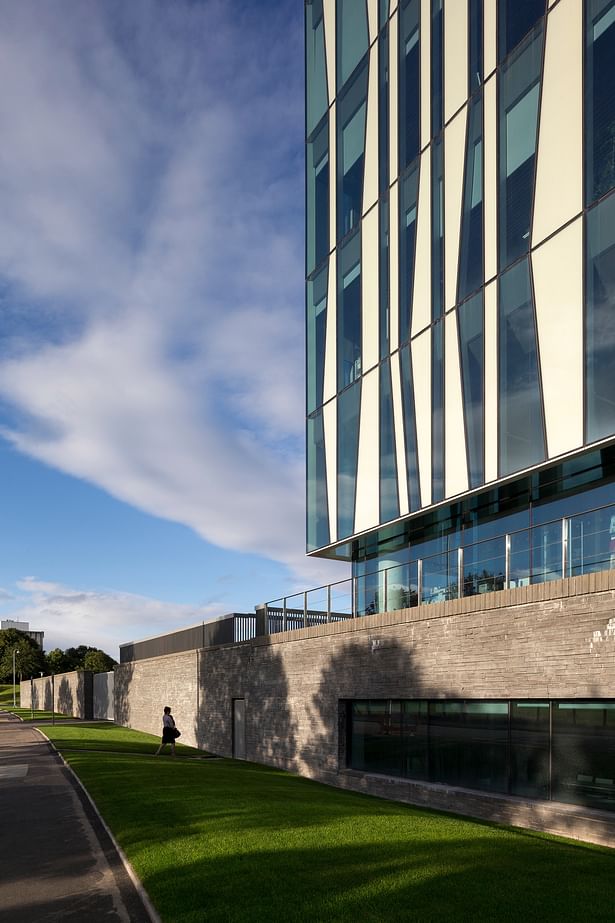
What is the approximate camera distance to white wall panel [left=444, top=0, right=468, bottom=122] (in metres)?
23.4

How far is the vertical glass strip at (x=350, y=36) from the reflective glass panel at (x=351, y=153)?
0.76 meters

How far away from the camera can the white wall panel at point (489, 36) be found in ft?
72.6

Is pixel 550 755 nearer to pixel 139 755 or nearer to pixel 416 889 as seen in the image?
pixel 416 889

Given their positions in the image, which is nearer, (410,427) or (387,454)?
(410,427)

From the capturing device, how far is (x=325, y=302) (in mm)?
30219

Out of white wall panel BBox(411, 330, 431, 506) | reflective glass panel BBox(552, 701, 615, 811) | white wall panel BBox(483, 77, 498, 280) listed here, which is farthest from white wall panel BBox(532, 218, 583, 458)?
reflective glass panel BBox(552, 701, 615, 811)

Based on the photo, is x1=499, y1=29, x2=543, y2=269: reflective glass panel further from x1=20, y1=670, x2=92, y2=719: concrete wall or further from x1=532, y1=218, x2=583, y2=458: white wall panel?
x1=20, y1=670, x2=92, y2=719: concrete wall

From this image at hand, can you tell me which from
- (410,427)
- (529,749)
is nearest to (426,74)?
(410,427)

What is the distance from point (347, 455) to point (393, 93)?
11.6 metres

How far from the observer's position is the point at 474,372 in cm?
2219

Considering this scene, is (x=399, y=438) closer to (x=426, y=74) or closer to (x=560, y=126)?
(x=560, y=126)

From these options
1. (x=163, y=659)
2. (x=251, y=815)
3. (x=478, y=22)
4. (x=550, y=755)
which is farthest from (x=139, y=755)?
(x=478, y=22)

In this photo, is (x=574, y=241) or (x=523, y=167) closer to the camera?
(x=574, y=241)

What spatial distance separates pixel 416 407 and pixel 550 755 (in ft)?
38.5
